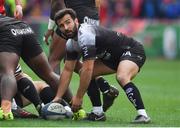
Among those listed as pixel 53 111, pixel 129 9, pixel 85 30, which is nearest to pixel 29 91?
pixel 53 111

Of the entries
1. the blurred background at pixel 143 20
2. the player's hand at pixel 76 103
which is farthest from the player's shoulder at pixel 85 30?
the blurred background at pixel 143 20

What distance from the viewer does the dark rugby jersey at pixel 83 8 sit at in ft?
41.8

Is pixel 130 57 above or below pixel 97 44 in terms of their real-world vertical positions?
below

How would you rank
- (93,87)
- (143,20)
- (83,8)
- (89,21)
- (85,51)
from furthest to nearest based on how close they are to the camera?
1. (143,20)
2. (83,8)
3. (89,21)
4. (93,87)
5. (85,51)

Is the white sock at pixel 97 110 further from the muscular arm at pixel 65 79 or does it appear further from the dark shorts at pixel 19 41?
the dark shorts at pixel 19 41

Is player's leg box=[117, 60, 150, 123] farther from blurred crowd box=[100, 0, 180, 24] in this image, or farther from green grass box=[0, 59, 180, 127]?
blurred crowd box=[100, 0, 180, 24]

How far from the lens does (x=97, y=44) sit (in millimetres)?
11133

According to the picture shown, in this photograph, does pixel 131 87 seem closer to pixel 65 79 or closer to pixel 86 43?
pixel 86 43

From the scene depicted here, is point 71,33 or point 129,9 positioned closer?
point 71,33

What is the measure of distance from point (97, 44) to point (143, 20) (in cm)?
1873

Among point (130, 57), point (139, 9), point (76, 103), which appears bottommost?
point (139, 9)

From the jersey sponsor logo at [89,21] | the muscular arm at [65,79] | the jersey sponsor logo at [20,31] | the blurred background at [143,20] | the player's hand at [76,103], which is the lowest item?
the blurred background at [143,20]

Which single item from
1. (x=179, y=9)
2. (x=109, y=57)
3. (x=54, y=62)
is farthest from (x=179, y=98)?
(x=179, y=9)

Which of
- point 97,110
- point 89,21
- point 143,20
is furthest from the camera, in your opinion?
point 143,20
